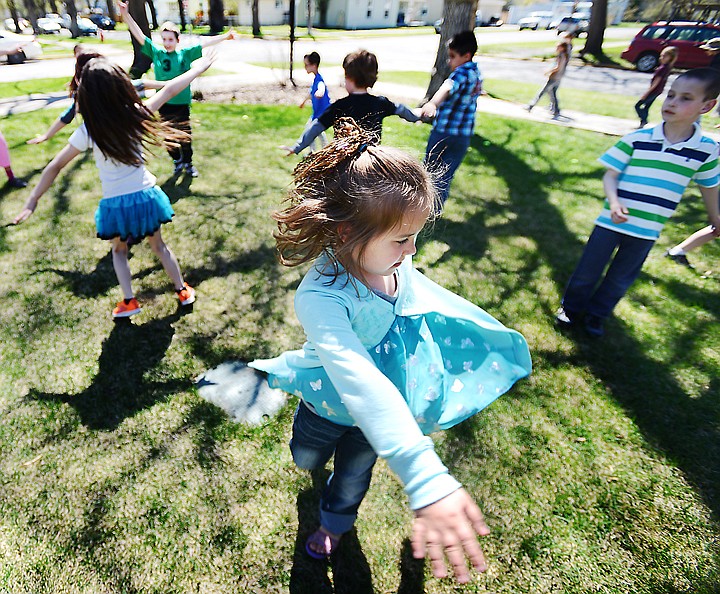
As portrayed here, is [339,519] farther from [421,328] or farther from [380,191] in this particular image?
[380,191]

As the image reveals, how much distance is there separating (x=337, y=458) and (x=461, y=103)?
3954 mm

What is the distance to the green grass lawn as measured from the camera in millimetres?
2094

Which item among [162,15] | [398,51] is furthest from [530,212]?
[162,15]

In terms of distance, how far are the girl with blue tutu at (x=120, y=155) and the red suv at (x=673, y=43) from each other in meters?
21.7

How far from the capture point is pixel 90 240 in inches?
173

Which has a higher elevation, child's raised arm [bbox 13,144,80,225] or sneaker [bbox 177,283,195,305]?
child's raised arm [bbox 13,144,80,225]

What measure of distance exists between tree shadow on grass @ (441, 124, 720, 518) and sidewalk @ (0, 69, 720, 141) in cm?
559

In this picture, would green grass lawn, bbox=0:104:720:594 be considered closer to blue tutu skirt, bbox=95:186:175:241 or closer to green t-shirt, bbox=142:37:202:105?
blue tutu skirt, bbox=95:186:175:241

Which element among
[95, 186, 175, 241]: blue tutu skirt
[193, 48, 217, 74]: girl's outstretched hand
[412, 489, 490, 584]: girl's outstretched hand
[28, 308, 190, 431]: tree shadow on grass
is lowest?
[28, 308, 190, 431]: tree shadow on grass

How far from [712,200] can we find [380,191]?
3111 mm

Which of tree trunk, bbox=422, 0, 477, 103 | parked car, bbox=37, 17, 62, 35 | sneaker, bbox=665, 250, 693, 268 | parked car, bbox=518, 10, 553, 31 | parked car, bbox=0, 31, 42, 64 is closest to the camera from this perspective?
sneaker, bbox=665, 250, 693, 268

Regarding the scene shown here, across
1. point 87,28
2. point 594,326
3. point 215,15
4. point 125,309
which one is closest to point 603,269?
point 594,326

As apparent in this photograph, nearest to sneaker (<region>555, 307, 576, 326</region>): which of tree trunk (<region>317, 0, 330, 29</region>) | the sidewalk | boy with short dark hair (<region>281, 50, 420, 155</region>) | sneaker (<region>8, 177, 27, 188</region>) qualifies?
boy with short dark hair (<region>281, 50, 420, 155</region>)

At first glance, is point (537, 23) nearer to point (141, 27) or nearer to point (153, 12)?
point (153, 12)
